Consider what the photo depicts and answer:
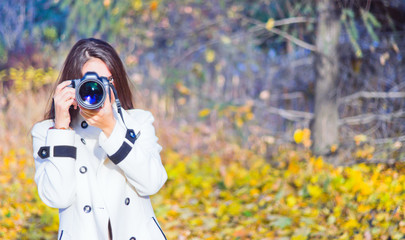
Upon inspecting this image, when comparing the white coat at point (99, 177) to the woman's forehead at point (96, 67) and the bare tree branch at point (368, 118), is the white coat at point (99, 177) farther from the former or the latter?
the bare tree branch at point (368, 118)

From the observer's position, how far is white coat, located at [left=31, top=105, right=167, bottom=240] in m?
1.41

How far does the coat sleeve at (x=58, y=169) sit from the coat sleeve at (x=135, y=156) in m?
0.12

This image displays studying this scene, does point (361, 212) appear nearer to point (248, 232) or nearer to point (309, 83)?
point (248, 232)

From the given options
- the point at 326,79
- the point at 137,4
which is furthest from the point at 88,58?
the point at 326,79

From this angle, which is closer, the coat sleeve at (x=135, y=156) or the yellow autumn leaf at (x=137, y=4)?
the coat sleeve at (x=135, y=156)

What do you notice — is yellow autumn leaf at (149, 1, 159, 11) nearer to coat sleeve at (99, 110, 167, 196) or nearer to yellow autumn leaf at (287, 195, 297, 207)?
yellow autumn leaf at (287, 195, 297, 207)

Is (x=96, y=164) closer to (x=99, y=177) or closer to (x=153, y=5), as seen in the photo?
(x=99, y=177)

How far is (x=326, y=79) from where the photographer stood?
4844mm

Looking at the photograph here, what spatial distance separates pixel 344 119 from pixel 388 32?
1054mm

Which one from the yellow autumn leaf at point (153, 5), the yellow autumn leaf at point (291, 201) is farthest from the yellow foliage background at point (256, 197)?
the yellow autumn leaf at point (153, 5)

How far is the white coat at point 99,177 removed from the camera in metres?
1.41

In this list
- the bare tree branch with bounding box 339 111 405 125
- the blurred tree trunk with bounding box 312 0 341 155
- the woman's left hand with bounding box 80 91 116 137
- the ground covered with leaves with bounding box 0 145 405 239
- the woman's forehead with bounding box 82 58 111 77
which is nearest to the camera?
the woman's left hand with bounding box 80 91 116 137

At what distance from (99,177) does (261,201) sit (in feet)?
8.84

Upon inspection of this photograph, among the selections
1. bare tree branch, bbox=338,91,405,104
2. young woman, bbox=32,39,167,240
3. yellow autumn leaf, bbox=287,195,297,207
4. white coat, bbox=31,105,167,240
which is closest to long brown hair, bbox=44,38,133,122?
young woman, bbox=32,39,167,240
